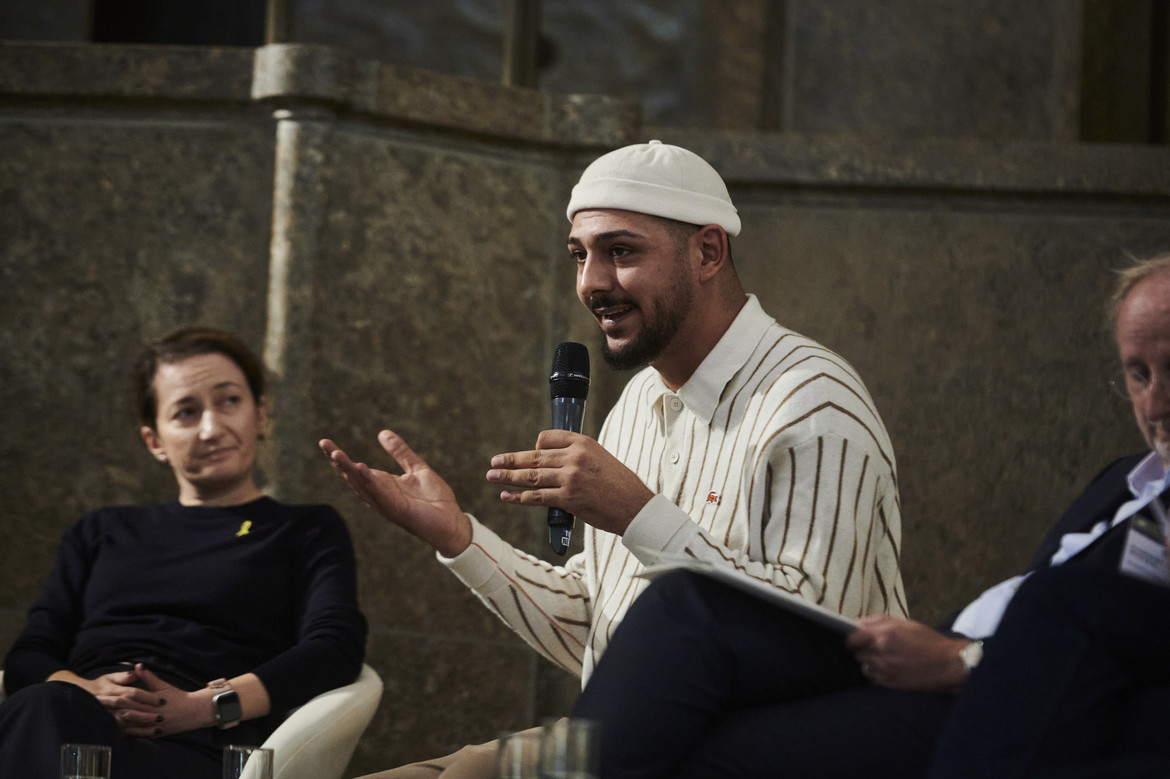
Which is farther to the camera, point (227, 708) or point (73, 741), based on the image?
point (227, 708)

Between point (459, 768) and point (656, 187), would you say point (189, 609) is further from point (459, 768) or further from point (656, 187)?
point (656, 187)

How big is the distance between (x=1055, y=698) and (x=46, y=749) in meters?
1.97

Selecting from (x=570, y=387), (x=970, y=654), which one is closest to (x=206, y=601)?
(x=570, y=387)

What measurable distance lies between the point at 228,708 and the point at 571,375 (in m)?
1.15

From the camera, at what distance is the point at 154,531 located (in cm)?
362

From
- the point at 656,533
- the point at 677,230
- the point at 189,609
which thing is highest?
the point at 677,230

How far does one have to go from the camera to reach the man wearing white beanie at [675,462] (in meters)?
2.48

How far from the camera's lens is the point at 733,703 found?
2186 mm

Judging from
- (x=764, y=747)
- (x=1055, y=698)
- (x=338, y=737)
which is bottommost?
(x=338, y=737)

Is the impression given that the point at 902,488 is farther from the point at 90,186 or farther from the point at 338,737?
the point at 90,186

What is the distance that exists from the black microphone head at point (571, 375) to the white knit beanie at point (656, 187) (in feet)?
1.26

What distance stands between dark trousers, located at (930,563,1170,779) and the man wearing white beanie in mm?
624

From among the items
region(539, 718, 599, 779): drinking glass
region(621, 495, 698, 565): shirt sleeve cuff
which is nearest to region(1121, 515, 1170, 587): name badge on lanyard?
region(621, 495, 698, 565): shirt sleeve cuff

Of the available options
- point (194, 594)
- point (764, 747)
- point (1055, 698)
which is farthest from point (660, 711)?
point (194, 594)
